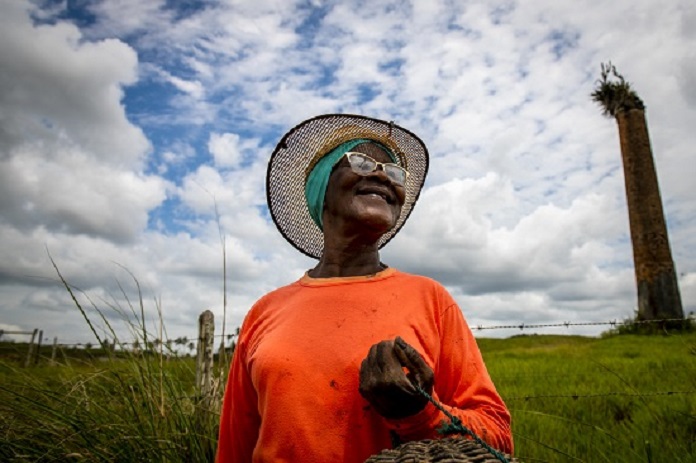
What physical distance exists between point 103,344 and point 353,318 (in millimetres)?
2043

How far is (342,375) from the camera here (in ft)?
5.05

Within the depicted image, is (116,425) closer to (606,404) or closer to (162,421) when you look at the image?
(162,421)

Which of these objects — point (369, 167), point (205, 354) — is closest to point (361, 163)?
point (369, 167)

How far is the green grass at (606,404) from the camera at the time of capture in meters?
3.26

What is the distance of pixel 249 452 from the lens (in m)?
1.85

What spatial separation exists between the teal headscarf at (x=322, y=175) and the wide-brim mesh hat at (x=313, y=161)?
36mm

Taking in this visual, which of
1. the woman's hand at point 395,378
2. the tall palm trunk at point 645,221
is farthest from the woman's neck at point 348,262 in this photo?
the tall palm trunk at point 645,221

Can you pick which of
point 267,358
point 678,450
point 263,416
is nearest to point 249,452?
→ point 263,416

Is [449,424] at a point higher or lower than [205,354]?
lower

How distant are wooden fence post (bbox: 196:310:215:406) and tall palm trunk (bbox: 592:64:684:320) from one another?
13.1m

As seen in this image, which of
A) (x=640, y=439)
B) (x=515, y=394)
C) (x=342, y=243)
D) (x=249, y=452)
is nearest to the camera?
(x=249, y=452)

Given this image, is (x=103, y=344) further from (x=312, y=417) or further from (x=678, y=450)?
(x=678, y=450)

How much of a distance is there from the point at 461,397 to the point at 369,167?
95 cm

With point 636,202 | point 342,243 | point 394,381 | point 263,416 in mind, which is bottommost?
point 263,416
